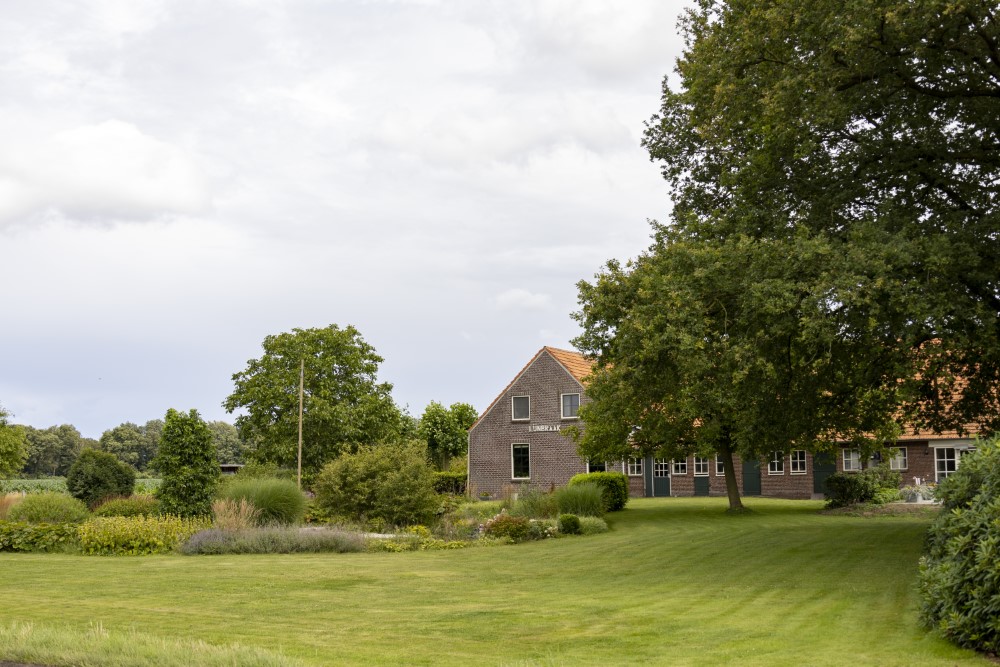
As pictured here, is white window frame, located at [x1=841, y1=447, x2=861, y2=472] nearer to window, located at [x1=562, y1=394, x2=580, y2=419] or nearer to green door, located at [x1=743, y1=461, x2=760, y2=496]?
green door, located at [x1=743, y1=461, x2=760, y2=496]

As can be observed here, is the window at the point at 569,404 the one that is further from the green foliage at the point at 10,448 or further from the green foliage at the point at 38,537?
the green foliage at the point at 38,537

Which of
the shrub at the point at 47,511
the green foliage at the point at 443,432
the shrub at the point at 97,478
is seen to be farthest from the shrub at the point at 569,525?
the green foliage at the point at 443,432

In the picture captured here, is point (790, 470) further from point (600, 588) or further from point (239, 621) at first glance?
point (239, 621)

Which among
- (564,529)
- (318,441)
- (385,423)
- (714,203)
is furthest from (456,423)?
(714,203)

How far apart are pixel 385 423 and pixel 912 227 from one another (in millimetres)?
39127

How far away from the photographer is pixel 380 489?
80.1 ft

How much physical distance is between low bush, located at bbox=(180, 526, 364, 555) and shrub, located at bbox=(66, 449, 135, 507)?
16890mm

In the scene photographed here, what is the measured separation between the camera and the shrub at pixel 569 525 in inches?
967

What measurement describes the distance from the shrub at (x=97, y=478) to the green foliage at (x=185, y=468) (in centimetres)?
1254

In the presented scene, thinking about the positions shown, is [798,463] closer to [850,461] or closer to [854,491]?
[850,461]

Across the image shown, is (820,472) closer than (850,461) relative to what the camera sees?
No

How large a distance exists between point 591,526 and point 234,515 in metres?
9.41

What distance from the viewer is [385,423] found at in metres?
52.0

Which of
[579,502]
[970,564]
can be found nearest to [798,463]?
[579,502]
